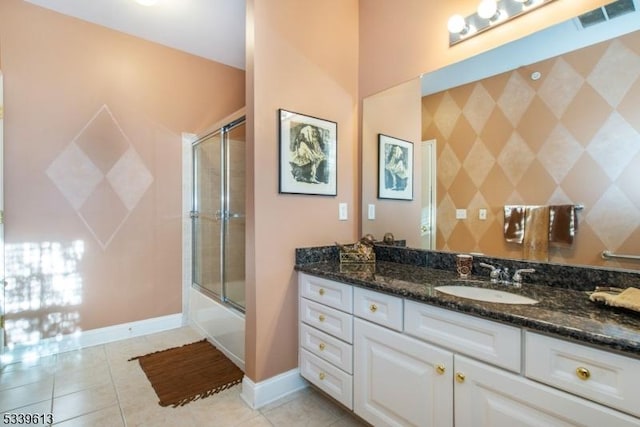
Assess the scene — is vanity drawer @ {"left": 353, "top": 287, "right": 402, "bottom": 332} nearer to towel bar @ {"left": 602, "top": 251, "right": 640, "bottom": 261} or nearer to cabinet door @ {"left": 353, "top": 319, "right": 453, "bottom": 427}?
cabinet door @ {"left": 353, "top": 319, "right": 453, "bottom": 427}

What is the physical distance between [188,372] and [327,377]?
1.12 meters

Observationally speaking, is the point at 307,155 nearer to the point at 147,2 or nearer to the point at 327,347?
the point at 327,347

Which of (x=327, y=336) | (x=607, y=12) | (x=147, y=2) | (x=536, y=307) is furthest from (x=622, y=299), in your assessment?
(x=147, y=2)

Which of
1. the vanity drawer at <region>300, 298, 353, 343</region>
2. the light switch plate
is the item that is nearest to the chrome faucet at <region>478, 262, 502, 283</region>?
the vanity drawer at <region>300, 298, 353, 343</region>

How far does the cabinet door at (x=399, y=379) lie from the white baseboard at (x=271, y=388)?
1.73ft

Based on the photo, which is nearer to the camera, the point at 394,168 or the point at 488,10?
the point at 488,10

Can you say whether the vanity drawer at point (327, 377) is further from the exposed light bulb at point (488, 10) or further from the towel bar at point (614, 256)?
the exposed light bulb at point (488, 10)

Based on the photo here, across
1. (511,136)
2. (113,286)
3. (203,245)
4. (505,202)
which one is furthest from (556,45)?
(113,286)

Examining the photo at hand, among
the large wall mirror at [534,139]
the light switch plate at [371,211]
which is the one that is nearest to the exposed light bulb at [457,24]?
the large wall mirror at [534,139]

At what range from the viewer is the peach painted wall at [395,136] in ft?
6.43

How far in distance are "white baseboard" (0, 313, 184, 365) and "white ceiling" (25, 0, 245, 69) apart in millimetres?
2671

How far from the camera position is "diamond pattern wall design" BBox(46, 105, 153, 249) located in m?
2.50

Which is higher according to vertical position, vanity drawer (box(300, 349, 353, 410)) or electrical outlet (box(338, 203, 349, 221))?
electrical outlet (box(338, 203, 349, 221))

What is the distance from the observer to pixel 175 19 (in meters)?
2.60
